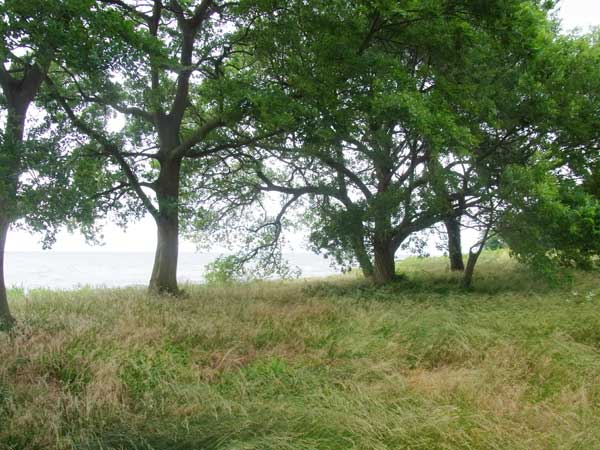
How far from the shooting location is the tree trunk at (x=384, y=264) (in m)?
14.5

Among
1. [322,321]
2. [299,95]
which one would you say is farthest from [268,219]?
[322,321]

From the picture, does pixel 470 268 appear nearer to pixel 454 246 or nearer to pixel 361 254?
pixel 361 254

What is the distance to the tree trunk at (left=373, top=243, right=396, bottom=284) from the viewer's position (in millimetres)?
14539

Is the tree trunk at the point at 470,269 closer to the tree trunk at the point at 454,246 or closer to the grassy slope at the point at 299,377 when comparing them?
the tree trunk at the point at 454,246

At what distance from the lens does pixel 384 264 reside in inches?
577

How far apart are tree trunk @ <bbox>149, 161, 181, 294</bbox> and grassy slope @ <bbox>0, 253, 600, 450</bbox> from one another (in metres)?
2.51

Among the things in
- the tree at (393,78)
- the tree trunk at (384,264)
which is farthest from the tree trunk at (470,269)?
the tree trunk at (384,264)

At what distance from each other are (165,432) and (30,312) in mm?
5374

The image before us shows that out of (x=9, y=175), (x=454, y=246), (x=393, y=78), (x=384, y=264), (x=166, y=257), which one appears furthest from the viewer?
(x=454, y=246)

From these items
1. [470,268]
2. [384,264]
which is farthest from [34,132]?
[470,268]

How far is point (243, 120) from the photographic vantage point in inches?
412

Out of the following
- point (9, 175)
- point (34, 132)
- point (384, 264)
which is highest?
point (34, 132)

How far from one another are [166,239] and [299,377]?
7.60m

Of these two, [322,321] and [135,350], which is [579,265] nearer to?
[322,321]
